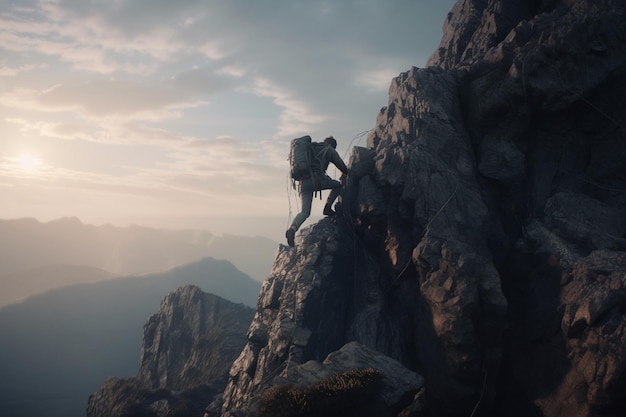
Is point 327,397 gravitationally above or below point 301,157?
below

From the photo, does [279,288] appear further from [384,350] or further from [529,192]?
[529,192]

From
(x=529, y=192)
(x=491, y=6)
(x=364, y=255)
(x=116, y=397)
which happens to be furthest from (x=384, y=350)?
(x=491, y=6)

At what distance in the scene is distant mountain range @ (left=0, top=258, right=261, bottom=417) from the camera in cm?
9438

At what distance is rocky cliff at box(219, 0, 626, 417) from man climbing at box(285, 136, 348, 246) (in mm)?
997

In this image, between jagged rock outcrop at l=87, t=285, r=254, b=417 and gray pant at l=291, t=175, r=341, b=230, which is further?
jagged rock outcrop at l=87, t=285, r=254, b=417

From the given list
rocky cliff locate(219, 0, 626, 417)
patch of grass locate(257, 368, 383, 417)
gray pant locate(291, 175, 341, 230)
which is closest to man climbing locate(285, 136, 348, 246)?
gray pant locate(291, 175, 341, 230)

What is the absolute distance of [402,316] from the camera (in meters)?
17.7

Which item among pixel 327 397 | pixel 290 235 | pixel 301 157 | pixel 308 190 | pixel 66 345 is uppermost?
pixel 301 157

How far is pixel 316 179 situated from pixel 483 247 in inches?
366

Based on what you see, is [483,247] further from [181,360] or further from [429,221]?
[181,360]

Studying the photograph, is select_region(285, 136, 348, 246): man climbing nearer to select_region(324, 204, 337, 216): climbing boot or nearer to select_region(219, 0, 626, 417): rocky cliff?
select_region(219, 0, 626, 417): rocky cliff

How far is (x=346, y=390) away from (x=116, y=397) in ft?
72.5

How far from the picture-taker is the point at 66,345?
117938 millimetres

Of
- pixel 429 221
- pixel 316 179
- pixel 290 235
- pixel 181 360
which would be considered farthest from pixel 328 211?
pixel 181 360
